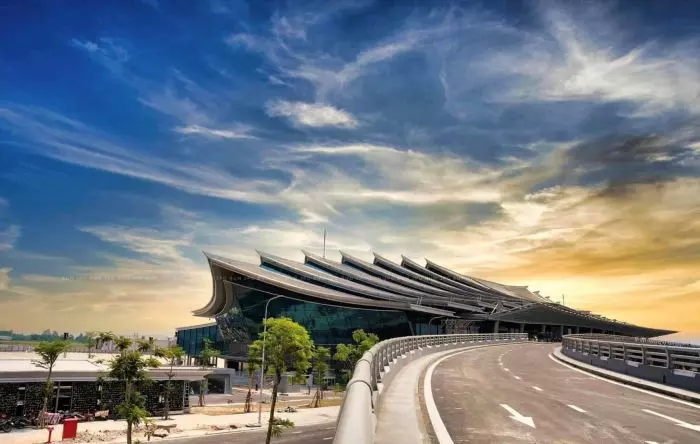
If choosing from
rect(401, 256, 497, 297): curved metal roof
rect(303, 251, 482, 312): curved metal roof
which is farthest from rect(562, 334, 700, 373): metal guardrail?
rect(401, 256, 497, 297): curved metal roof

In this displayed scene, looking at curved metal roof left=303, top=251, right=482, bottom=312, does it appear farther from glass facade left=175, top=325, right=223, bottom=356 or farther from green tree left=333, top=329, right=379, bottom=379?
glass facade left=175, top=325, right=223, bottom=356

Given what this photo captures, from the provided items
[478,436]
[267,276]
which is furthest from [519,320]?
[478,436]

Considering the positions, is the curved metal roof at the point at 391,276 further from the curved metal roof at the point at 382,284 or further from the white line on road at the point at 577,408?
the white line on road at the point at 577,408

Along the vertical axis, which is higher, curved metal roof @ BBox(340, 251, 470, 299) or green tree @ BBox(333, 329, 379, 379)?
curved metal roof @ BBox(340, 251, 470, 299)

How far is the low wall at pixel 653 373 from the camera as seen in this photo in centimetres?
1728

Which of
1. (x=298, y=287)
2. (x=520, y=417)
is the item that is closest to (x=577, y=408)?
(x=520, y=417)

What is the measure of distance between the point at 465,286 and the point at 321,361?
92100mm

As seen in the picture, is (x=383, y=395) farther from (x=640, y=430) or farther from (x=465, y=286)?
(x=465, y=286)

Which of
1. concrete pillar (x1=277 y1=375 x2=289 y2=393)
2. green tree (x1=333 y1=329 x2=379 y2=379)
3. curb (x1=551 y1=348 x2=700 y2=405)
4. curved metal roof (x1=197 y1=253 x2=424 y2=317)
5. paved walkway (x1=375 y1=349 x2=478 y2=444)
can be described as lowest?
concrete pillar (x1=277 y1=375 x2=289 y2=393)

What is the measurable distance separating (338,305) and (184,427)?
4791 cm

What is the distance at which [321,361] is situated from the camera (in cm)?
7075

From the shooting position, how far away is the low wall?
680 inches

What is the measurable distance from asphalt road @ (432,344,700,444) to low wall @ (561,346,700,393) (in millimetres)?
1882

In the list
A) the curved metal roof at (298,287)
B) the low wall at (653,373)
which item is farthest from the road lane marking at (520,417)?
the curved metal roof at (298,287)
